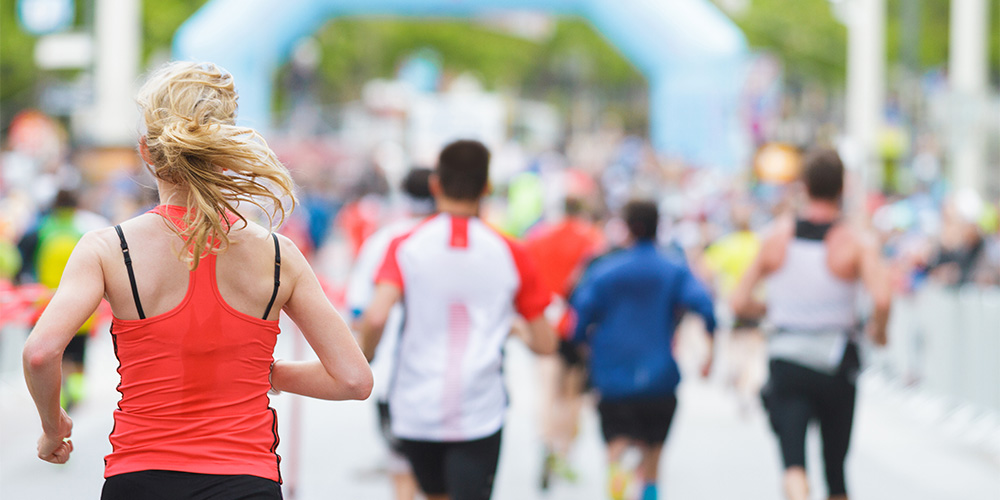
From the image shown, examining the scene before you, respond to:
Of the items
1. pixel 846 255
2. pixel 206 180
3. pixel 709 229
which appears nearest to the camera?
pixel 206 180

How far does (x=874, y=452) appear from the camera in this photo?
10.1 meters

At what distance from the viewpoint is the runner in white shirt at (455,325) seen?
4734 mm

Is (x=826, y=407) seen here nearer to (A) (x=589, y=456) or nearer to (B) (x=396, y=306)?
(B) (x=396, y=306)

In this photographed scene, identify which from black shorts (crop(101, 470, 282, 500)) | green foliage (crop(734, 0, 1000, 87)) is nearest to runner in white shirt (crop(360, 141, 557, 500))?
black shorts (crop(101, 470, 282, 500))

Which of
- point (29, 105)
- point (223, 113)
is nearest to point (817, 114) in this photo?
point (29, 105)

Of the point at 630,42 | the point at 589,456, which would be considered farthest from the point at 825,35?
the point at 589,456

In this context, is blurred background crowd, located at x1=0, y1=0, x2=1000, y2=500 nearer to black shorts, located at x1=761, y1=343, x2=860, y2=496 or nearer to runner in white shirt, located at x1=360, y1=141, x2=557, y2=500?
runner in white shirt, located at x1=360, y1=141, x2=557, y2=500

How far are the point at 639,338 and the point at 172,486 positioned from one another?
3.75 m

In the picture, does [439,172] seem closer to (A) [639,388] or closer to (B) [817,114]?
(A) [639,388]

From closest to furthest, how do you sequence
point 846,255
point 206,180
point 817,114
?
point 206,180 → point 846,255 → point 817,114

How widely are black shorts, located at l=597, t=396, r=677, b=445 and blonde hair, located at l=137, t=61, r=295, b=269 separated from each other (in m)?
3.70

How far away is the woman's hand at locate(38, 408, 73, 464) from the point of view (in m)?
2.79

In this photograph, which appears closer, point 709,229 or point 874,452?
point 874,452

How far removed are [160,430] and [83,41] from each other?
21563 millimetres
